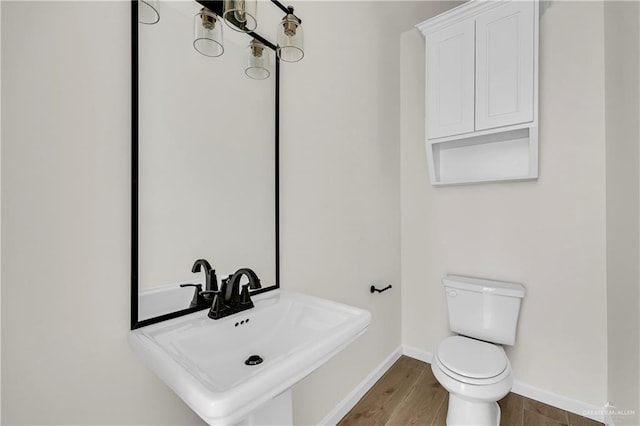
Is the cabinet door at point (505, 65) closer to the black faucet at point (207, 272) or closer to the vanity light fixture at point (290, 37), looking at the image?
the vanity light fixture at point (290, 37)

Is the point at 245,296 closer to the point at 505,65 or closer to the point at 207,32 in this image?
the point at 207,32

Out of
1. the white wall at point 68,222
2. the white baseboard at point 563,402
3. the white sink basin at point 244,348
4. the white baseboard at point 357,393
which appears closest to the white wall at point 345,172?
the white baseboard at point 357,393

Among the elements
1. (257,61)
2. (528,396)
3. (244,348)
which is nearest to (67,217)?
(244,348)

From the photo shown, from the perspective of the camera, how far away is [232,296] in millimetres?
1067

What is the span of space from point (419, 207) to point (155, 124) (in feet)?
6.29

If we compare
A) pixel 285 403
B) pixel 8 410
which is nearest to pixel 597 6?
pixel 285 403

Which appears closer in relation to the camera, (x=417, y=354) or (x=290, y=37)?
(x=290, y=37)

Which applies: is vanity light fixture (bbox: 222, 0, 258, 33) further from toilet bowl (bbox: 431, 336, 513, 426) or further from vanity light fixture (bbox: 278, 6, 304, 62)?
toilet bowl (bbox: 431, 336, 513, 426)

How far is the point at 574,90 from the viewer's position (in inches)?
70.3

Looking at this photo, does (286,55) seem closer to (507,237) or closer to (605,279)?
(507,237)

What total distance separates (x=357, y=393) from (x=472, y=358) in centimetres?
72

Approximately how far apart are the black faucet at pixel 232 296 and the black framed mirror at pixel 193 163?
0.08 metres

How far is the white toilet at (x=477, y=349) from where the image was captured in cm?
144

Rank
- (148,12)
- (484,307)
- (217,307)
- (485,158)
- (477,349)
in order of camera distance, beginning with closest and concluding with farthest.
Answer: (148,12) < (217,307) < (477,349) < (484,307) < (485,158)
